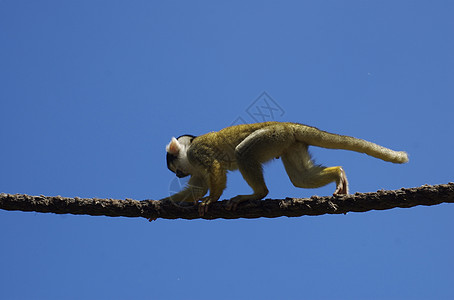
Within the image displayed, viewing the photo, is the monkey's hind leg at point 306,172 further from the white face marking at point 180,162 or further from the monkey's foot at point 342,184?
the white face marking at point 180,162

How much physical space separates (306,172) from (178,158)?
1679 mm

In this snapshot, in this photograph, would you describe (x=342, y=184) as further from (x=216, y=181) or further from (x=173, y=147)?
(x=173, y=147)

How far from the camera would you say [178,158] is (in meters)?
5.80

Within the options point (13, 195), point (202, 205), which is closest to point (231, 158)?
point (202, 205)

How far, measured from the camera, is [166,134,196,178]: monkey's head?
5.77 metres

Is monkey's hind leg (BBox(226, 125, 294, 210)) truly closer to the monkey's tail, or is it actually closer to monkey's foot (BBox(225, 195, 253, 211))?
monkey's foot (BBox(225, 195, 253, 211))

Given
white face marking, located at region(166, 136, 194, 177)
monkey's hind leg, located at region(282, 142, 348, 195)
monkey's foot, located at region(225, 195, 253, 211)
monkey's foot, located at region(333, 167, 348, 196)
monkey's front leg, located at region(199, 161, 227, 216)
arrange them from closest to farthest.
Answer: monkey's foot, located at region(225, 195, 253, 211)
monkey's foot, located at region(333, 167, 348, 196)
monkey's hind leg, located at region(282, 142, 348, 195)
monkey's front leg, located at region(199, 161, 227, 216)
white face marking, located at region(166, 136, 194, 177)

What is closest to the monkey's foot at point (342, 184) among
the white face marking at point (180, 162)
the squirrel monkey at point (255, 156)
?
the squirrel monkey at point (255, 156)

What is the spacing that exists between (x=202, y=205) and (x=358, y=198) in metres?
1.53

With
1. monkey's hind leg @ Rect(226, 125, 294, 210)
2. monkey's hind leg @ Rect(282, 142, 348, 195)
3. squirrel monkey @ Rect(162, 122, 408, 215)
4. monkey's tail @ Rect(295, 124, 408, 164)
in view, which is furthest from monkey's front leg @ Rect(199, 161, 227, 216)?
monkey's tail @ Rect(295, 124, 408, 164)

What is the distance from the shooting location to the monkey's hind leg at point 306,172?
474 centimetres

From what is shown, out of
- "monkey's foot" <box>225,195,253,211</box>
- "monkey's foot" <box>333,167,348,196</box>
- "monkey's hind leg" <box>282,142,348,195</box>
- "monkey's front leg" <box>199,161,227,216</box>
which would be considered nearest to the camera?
"monkey's foot" <box>225,195,253,211</box>

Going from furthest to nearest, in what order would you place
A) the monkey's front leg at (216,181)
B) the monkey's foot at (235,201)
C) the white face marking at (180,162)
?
the white face marking at (180,162) → the monkey's front leg at (216,181) → the monkey's foot at (235,201)

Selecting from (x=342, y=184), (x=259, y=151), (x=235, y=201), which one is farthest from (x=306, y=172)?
(x=235, y=201)
